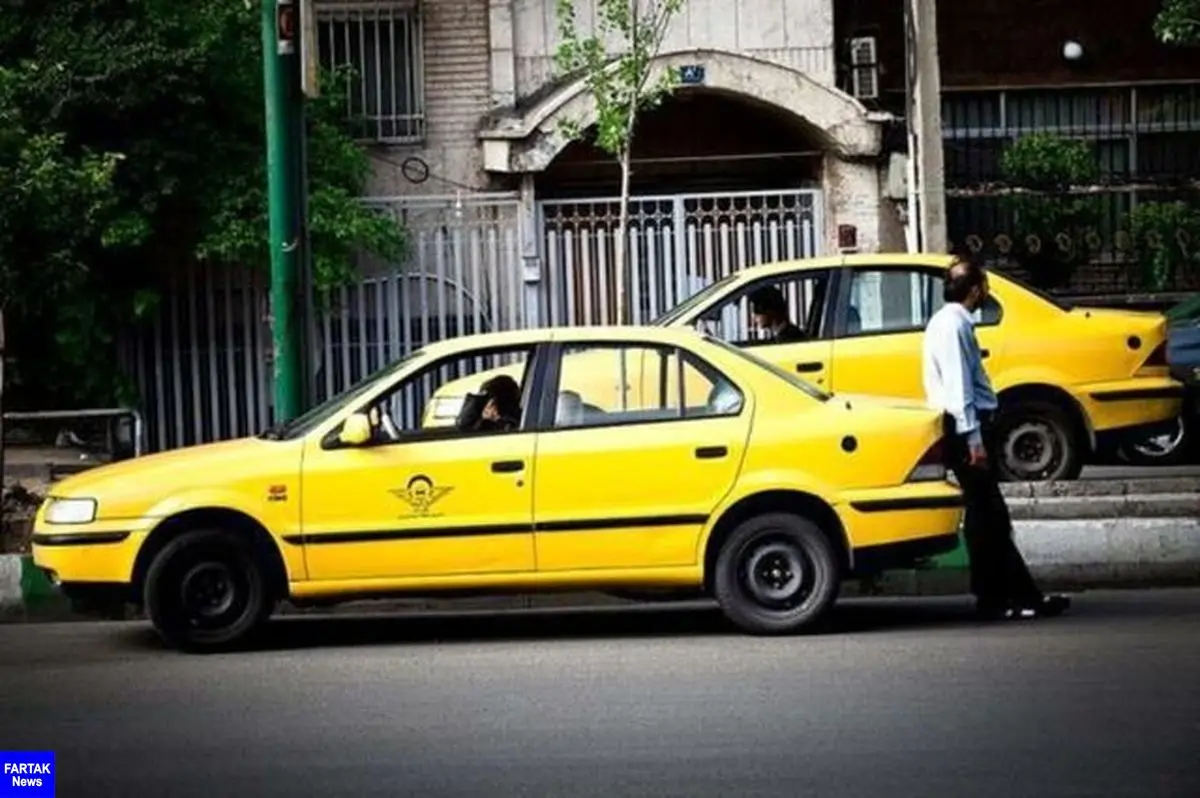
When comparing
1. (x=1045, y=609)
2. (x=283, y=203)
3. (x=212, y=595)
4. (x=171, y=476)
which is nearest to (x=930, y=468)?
(x=1045, y=609)

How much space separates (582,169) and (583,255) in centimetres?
177

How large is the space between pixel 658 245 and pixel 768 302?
545cm

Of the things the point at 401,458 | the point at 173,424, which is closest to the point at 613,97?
the point at 173,424

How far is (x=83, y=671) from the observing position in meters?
11.2

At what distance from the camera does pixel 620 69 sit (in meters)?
20.0

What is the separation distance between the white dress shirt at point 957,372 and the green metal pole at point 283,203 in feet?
13.9

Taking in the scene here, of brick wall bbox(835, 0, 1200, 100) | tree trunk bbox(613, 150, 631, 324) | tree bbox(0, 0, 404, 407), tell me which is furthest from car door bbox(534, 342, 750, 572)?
brick wall bbox(835, 0, 1200, 100)

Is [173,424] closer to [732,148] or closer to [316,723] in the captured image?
[732,148]

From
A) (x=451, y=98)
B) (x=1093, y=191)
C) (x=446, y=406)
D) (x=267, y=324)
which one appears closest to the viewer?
(x=446, y=406)

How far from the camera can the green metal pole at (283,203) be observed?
14398 mm

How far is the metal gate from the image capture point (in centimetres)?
2041

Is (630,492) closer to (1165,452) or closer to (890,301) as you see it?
(890,301)

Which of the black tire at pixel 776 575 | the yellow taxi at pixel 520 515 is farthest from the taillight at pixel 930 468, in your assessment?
the black tire at pixel 776 575

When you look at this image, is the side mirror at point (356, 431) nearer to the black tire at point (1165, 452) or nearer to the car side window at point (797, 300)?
the car side window at point (797, 300)
